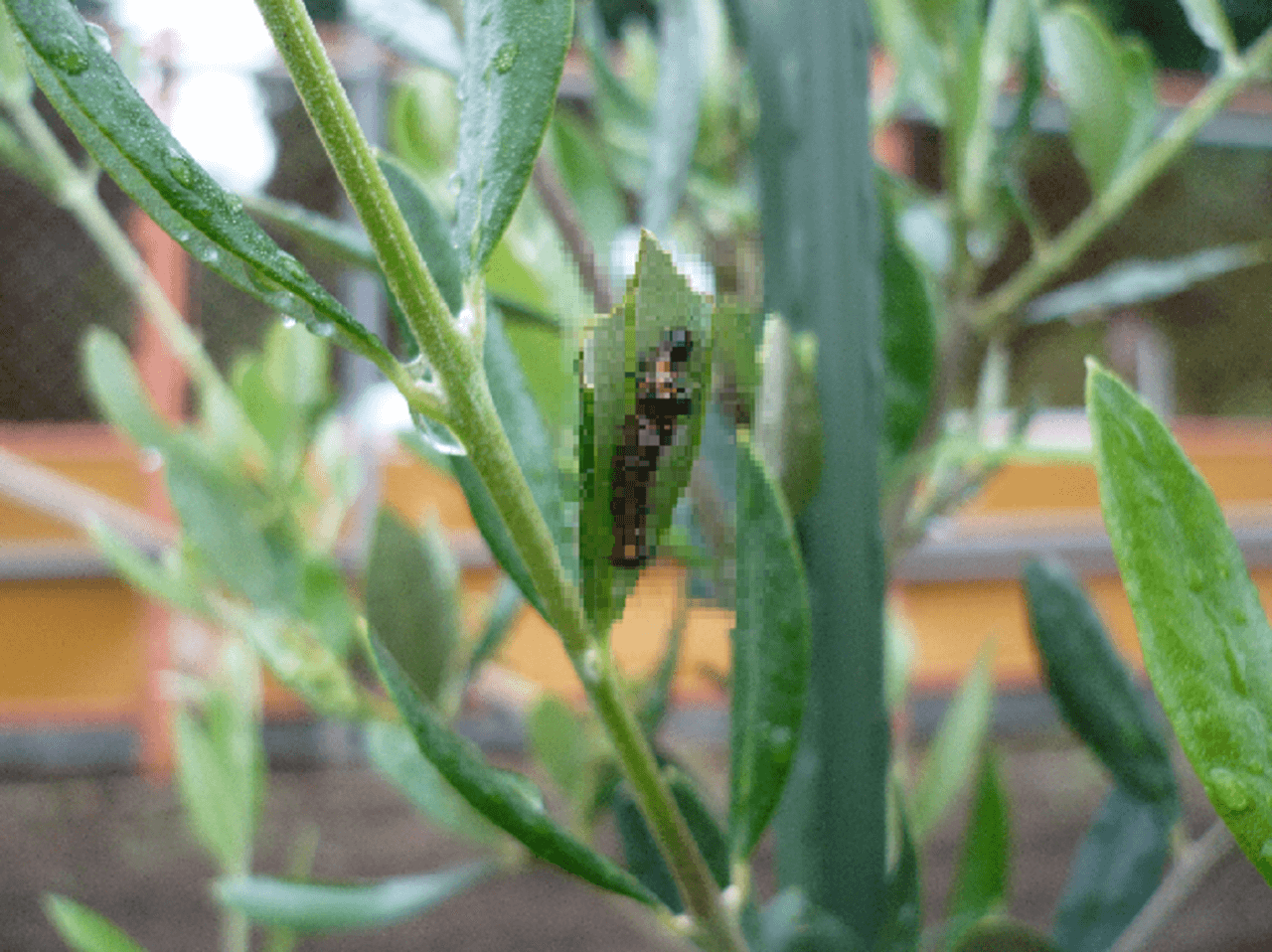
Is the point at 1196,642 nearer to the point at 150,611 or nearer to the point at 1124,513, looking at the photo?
the point at 1124,513

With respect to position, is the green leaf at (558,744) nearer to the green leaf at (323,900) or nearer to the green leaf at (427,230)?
the green leaf at (323,900)

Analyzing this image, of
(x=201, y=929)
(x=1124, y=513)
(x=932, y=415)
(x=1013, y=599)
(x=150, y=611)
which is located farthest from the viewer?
(x=1013, y=599)

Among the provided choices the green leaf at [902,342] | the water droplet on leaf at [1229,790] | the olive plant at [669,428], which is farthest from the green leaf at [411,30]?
the water droplet on leaf at [1229,790]

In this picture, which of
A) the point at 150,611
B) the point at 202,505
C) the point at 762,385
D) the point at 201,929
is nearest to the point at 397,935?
the point at 201,929

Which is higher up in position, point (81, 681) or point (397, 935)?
point (81, 681)

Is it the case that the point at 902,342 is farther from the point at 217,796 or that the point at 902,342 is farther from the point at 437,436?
the point at 217,796

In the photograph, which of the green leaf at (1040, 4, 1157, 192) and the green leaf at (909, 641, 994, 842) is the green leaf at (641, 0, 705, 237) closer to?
the green leaf at (1040, 4, 1157, 192)

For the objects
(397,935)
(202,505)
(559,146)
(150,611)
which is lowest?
(397,935)
